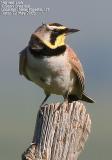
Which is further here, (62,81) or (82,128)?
(62,81)

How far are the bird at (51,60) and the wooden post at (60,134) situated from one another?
5.25 ft

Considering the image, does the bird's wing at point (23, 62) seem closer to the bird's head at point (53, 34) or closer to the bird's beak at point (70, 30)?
the bird's head at point (53, 34)

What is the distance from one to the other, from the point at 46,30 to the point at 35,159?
6.73 feet

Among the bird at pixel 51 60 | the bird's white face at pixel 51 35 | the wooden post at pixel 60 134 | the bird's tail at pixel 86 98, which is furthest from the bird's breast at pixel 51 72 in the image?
the wooden post at pixel 60 134

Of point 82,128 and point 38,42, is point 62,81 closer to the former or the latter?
point 38,42

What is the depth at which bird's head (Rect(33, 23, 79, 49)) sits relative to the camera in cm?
505

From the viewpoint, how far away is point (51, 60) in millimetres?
4973

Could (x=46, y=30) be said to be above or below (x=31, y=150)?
above

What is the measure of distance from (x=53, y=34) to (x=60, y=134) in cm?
198

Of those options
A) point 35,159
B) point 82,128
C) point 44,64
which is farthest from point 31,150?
point 44,64

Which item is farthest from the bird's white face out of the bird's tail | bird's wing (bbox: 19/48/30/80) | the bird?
the bird's tail

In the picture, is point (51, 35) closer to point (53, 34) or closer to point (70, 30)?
point (53, 34)

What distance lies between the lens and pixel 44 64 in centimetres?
498

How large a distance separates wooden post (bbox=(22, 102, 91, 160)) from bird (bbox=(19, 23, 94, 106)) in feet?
5.25
